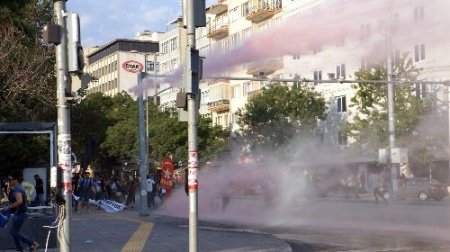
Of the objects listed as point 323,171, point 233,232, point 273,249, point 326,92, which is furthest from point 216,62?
point 326,92

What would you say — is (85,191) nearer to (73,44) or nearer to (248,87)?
(73,44)

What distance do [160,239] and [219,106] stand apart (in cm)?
5488

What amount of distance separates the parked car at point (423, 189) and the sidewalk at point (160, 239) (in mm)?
17549

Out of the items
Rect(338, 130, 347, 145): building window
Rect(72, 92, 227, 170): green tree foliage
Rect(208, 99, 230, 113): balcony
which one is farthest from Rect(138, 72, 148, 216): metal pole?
Rect(208, 99, 230, 113): balcony

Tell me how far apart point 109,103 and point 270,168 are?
57463 mm

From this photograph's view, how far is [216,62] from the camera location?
Answer: 1984 cm

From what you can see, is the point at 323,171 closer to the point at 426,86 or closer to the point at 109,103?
the point at 426,86

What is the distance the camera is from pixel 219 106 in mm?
72875

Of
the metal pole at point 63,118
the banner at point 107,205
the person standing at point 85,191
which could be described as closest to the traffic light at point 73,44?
the metal pole at point 63,118

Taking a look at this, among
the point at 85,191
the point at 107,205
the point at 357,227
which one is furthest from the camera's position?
the point at 107,205

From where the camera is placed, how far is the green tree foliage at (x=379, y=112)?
119ft

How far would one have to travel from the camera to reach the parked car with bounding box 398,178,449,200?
3741 centimetres

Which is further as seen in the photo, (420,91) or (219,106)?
(219,106)

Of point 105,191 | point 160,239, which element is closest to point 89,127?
point 105,191
